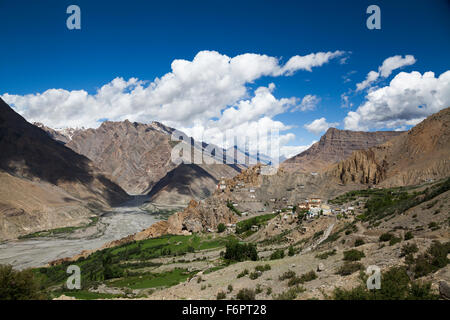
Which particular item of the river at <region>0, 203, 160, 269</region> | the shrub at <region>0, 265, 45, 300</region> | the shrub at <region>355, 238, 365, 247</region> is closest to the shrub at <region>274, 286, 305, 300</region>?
the shrub at <region>355, 238, 365, 247</region>

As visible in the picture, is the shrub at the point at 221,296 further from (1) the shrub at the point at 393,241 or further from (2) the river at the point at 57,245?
(2) the river at the point at 57,245

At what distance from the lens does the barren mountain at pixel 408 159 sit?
276ft

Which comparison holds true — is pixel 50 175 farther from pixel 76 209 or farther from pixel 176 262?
pixel 176 262

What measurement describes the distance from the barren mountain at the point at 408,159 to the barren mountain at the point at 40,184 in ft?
379

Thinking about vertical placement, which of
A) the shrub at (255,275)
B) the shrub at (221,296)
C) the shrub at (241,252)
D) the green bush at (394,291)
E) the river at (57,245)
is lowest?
the river at (57,245)

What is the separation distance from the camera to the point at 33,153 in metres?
152

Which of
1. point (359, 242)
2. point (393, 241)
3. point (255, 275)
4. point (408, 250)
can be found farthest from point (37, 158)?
point (408, 250)

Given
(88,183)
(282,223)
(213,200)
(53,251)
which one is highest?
(88,183)

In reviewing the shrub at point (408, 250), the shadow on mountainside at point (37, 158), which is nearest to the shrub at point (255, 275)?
the shrub at point (408, 250)

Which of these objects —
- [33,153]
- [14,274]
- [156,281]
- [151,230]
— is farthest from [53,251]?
[33,153]

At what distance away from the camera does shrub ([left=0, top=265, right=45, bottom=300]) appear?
44.6 feet

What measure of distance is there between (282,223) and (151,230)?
44.2 metres

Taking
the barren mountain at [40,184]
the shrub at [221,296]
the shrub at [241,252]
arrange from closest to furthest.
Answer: the shrub at [221,296]
the shrub at [241,252]
the barren mountain at [40,184]
